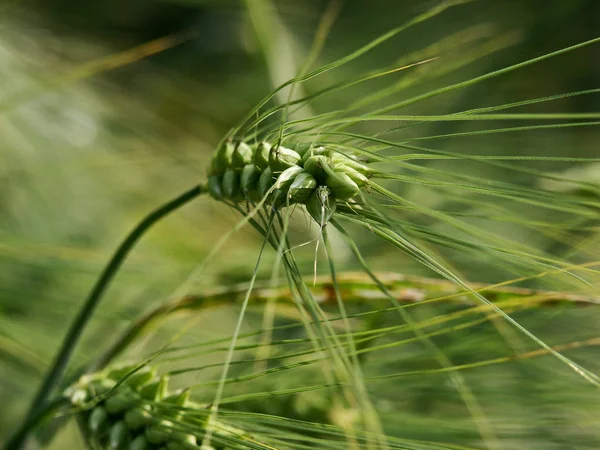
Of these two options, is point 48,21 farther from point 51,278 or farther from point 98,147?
point 51,278

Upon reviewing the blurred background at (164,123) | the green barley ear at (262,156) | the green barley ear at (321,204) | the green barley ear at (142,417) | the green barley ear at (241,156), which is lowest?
the green barley ear at (142,417)

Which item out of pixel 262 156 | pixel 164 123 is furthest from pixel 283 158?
pixel 164 123

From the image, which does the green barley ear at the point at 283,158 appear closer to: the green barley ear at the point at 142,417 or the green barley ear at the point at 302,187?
the green barley ear at the point at 302,187

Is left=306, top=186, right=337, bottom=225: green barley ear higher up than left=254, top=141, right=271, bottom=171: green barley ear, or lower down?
lower down

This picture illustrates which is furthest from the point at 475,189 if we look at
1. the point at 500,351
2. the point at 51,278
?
the point at 51,278

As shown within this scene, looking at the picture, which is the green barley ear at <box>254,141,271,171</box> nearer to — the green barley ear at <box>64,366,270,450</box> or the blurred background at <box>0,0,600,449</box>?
the green barley ear at <box>64,366,270,450</box>

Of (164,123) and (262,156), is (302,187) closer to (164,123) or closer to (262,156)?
(262,156)

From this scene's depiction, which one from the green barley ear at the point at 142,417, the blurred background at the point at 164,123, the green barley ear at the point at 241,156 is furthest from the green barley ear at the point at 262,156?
the blurred background at the point at 164,123

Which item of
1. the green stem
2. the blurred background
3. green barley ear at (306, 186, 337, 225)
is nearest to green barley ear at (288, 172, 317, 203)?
green barley ear at (306, 186, 337, 225)
